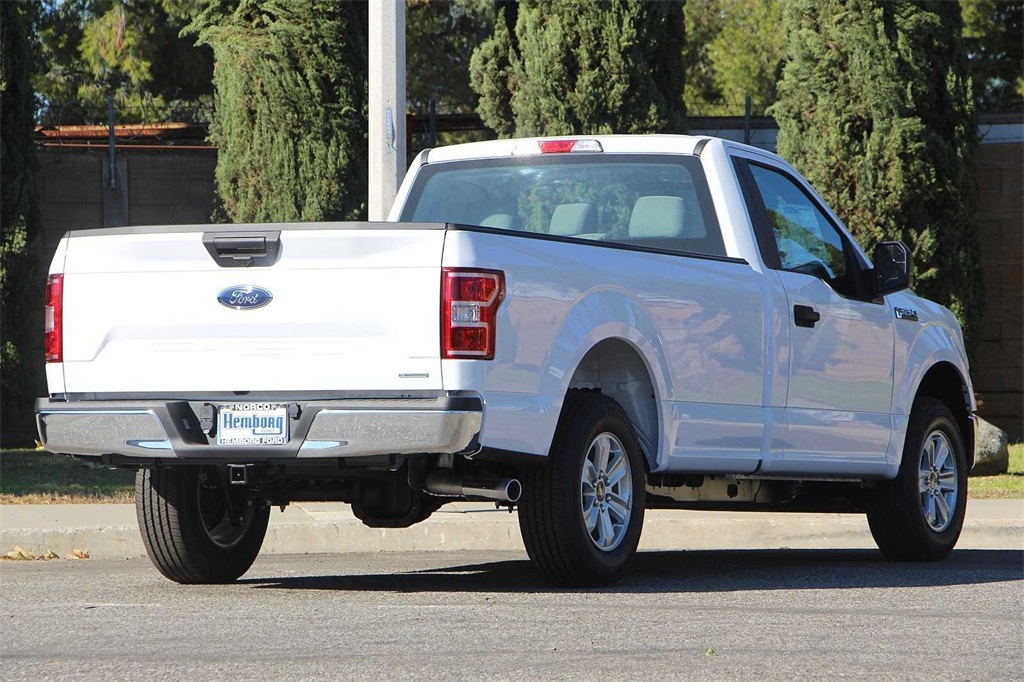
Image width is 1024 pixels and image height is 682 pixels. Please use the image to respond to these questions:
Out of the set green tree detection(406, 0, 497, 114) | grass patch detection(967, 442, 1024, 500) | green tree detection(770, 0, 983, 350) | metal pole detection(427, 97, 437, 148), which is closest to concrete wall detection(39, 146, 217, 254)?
metal pole detection(427, 97, 437, 148)

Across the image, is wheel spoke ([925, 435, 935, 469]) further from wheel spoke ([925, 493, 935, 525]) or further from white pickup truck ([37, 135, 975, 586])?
white pickup truck ([37, 135, 975, 586])

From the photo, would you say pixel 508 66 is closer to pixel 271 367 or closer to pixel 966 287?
pixel 966 287

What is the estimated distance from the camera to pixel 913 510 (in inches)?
368

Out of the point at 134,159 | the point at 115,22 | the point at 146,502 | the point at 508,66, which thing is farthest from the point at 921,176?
the point at 115,22

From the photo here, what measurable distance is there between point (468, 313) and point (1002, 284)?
42.7 feet

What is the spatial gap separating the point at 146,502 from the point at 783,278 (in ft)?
10.9

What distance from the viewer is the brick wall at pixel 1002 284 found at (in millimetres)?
18328

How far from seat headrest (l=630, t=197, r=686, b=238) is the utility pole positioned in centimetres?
388

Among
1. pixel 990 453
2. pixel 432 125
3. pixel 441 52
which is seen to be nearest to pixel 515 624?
pixel 990 453

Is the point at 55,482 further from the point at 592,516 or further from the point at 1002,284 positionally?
the point at 1002,284

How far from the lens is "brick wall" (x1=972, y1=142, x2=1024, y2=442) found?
18.3m

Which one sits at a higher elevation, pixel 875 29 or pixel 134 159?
pixel 875 29

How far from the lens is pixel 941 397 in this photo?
10289mm

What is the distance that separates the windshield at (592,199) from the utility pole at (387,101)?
310cm
